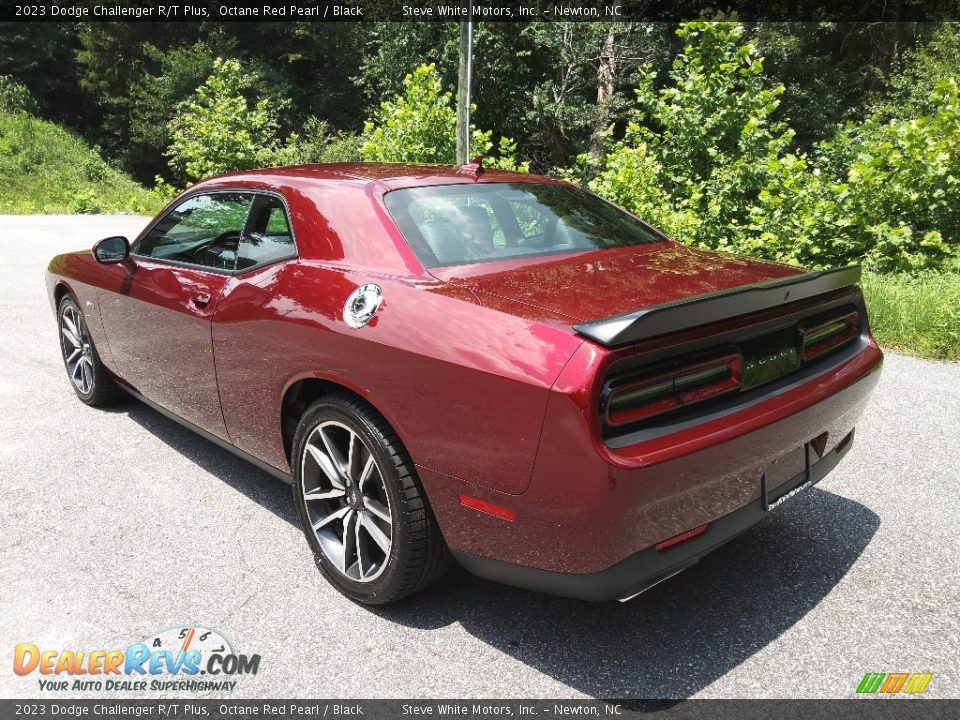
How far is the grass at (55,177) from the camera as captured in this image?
2388cm

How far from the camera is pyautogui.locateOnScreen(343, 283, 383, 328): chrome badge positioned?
2.59 m

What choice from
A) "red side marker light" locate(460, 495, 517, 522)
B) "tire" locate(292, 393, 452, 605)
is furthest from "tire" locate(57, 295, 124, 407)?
"red side marker light" locate(460, 495, 517, 522)

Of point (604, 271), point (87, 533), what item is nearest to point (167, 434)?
point (87, 533)

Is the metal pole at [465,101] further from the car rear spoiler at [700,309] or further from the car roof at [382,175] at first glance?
the car rear spoiler at [700,309]

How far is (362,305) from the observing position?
2629 mm

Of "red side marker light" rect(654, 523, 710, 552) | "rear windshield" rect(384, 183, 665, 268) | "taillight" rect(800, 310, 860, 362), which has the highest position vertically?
"rear windshield" rect(384, 183, 665, 268)

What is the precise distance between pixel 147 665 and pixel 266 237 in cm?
171

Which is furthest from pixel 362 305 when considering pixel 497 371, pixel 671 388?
pixel 671 388

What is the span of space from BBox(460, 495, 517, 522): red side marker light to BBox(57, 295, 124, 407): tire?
329 cm

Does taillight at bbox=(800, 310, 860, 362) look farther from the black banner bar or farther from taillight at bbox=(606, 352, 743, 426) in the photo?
the black banner bar

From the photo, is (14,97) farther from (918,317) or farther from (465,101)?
(918,317)

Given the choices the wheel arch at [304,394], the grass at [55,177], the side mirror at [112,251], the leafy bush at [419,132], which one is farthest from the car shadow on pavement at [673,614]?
the grass at [55,177]

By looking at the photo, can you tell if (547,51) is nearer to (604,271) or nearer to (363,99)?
(363,99)

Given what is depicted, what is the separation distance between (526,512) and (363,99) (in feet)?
122
